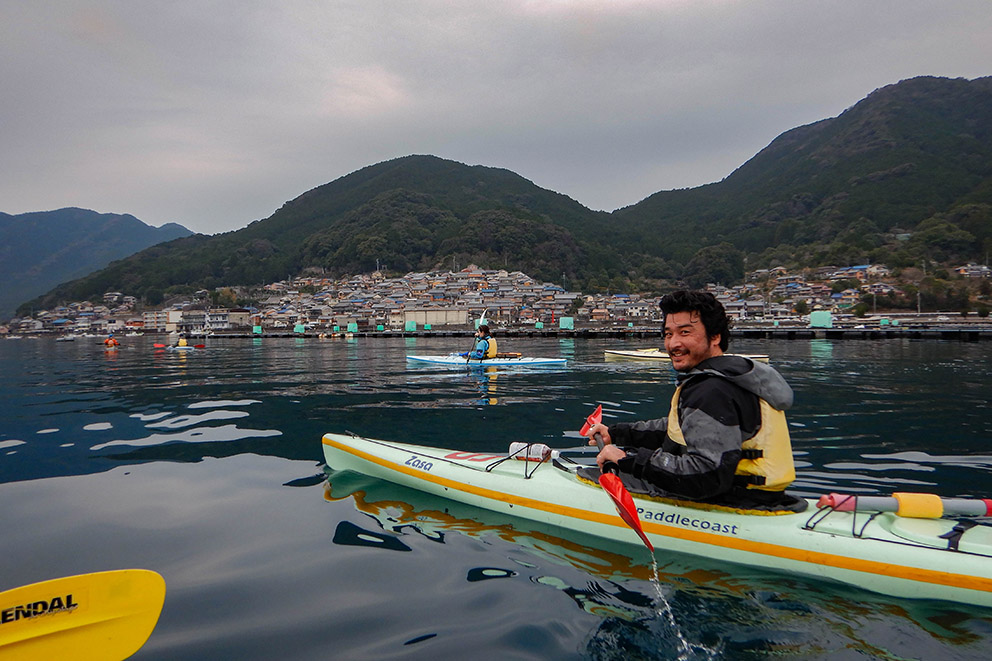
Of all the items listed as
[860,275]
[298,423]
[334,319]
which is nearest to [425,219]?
[334,319]

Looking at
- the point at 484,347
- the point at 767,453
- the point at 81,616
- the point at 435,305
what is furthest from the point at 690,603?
the point at 435,305

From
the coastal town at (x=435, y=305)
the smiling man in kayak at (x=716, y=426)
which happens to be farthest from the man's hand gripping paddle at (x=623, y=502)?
the coastal town at (x=435, y=305)

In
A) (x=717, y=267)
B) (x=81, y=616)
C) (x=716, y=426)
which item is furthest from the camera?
(x=717, y=267)

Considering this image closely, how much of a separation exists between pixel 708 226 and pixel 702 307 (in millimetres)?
178274

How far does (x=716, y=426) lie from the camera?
3609 mm

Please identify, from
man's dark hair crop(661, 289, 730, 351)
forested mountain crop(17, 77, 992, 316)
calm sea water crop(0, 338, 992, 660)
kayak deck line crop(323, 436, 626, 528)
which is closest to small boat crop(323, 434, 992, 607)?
kayak deck line crop(323, 436, 626, 528)

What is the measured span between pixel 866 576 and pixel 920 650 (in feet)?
2.20

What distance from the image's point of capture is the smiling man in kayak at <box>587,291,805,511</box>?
3.65 metres

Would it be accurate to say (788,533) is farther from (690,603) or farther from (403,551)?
(403,551)

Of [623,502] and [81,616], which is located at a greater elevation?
[623,502]

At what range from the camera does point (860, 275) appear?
99.8 meters

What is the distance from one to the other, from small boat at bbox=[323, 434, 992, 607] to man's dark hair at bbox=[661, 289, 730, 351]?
1.43 m

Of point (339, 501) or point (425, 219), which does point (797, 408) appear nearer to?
point (339, 501)

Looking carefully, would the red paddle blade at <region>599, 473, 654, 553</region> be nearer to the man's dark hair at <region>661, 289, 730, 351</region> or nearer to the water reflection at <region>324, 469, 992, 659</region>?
the water reflection at <region>324, 469, 992, 659</region>
